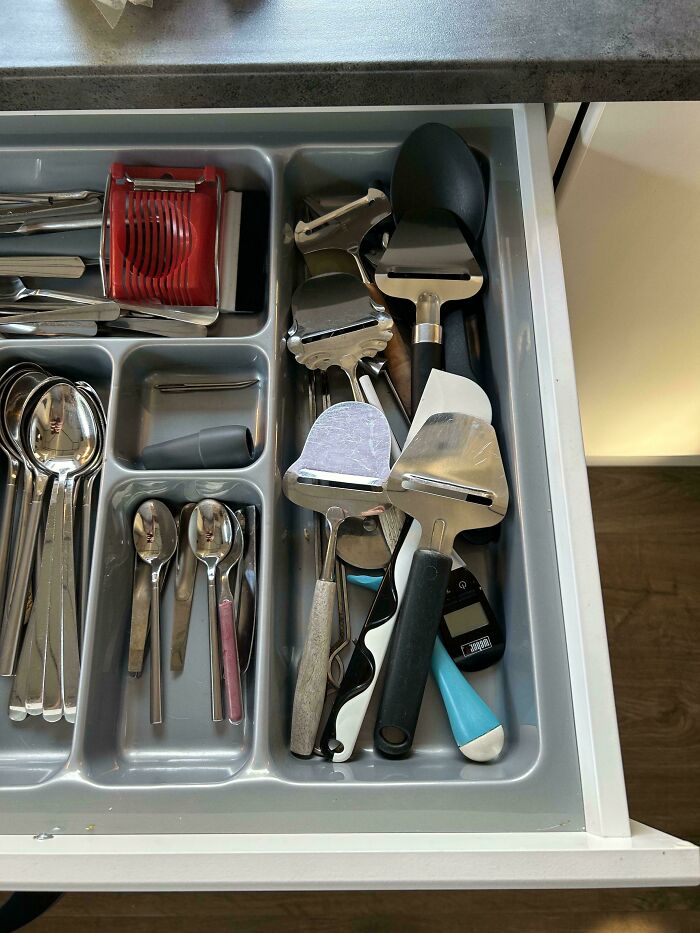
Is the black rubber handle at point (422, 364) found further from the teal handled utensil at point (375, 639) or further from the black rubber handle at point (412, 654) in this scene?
the black rubber handle at point (412, 654)

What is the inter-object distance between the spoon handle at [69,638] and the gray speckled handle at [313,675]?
214 millimetres

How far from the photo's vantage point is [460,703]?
2.11 ft

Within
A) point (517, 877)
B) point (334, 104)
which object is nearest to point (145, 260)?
point (334, 104)

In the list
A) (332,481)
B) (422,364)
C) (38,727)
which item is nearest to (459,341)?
(422,364)

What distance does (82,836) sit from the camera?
553 millimetres

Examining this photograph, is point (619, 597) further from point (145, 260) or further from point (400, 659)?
point (145, 260)

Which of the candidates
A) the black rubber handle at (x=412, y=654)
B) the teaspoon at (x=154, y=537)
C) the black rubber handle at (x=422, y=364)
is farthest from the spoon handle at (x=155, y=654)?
the black rubber handle at (x=422, y=364)

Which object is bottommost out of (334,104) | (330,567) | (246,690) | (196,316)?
(246,690)

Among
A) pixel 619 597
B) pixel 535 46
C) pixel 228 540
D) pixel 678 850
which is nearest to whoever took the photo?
pixel 678 850

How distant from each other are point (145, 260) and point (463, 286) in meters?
0.35

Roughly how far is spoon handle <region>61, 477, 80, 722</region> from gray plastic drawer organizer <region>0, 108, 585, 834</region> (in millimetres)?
30

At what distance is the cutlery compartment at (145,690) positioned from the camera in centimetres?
67

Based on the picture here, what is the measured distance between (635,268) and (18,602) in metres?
0.78

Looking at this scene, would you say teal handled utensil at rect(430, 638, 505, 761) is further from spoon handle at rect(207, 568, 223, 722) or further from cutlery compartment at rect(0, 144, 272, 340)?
cutlery compartment at rect(0, 144, 272, 340)
